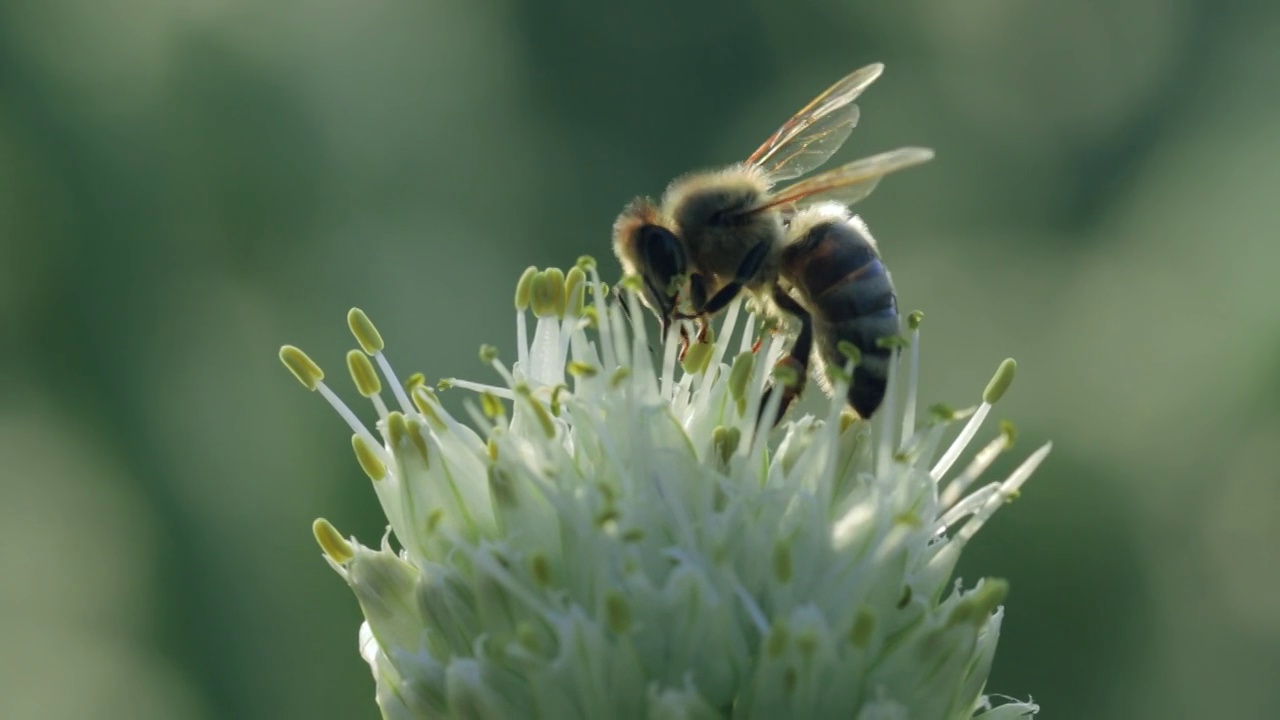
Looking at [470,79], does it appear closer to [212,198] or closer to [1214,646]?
[212,198]

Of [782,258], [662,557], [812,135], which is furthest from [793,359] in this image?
[812,135]

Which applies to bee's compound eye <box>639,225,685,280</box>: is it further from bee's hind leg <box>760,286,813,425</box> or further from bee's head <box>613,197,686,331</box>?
bee's hind leg <box>760,286,813,425</box>

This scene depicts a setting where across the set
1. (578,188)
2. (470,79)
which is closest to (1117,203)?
(578,188)

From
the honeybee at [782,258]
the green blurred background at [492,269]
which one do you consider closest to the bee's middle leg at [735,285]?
the honeybee at [782,258]

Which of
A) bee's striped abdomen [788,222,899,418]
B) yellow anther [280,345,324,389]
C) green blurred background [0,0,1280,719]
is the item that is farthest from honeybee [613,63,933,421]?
green blurred background [0,0,1280,719]

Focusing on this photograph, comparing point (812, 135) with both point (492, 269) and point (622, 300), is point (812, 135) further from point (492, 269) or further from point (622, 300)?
point (492, 269)

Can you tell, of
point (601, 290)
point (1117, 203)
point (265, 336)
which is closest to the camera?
point (601, 290)

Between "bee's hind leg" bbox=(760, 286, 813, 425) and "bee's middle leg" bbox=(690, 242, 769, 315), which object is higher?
"bee's middle leg" bbox=(690, 242, 769, 315)
